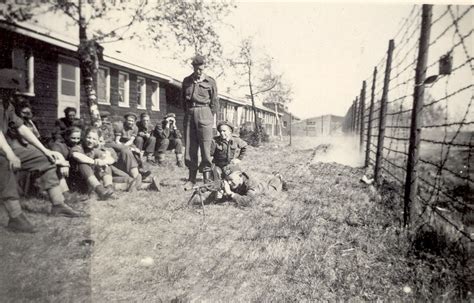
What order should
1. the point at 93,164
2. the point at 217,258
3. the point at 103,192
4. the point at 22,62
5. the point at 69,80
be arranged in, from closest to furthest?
the point at 217,258 < the point at 103,192 < the point at 93,164 < the point at 22,62 < the point at 69,80

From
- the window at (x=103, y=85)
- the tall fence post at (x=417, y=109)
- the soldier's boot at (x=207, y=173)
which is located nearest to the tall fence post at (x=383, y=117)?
the tall fence post at (x=417, y=109)

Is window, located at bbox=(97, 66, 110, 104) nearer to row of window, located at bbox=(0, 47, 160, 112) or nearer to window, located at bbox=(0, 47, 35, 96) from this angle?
row of window, located at bbox=(0, 47, 160, 112)

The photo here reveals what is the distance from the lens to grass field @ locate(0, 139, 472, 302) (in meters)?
1.77

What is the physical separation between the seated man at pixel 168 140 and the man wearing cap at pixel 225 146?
1.98 meters

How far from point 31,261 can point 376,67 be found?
598cm

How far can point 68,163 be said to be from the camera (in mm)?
2959

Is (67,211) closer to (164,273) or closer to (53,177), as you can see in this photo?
(53,177)

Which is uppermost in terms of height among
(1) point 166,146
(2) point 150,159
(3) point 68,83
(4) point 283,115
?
(4) point 283,115

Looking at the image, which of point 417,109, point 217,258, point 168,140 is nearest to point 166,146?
point 168,140

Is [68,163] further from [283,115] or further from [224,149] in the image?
[283,115]

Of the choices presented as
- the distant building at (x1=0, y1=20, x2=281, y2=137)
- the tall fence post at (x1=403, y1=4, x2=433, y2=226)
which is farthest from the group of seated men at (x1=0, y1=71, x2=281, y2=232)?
the tall fence post at (x1=403, y1=4, x2=433, y2=226)

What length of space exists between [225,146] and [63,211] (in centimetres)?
199

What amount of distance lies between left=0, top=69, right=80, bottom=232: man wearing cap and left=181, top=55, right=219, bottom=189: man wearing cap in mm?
1758

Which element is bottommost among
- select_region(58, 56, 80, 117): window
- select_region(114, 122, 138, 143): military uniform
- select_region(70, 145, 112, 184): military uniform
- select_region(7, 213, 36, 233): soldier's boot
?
select_region(7, 213, 36, 233): soldier's boot
